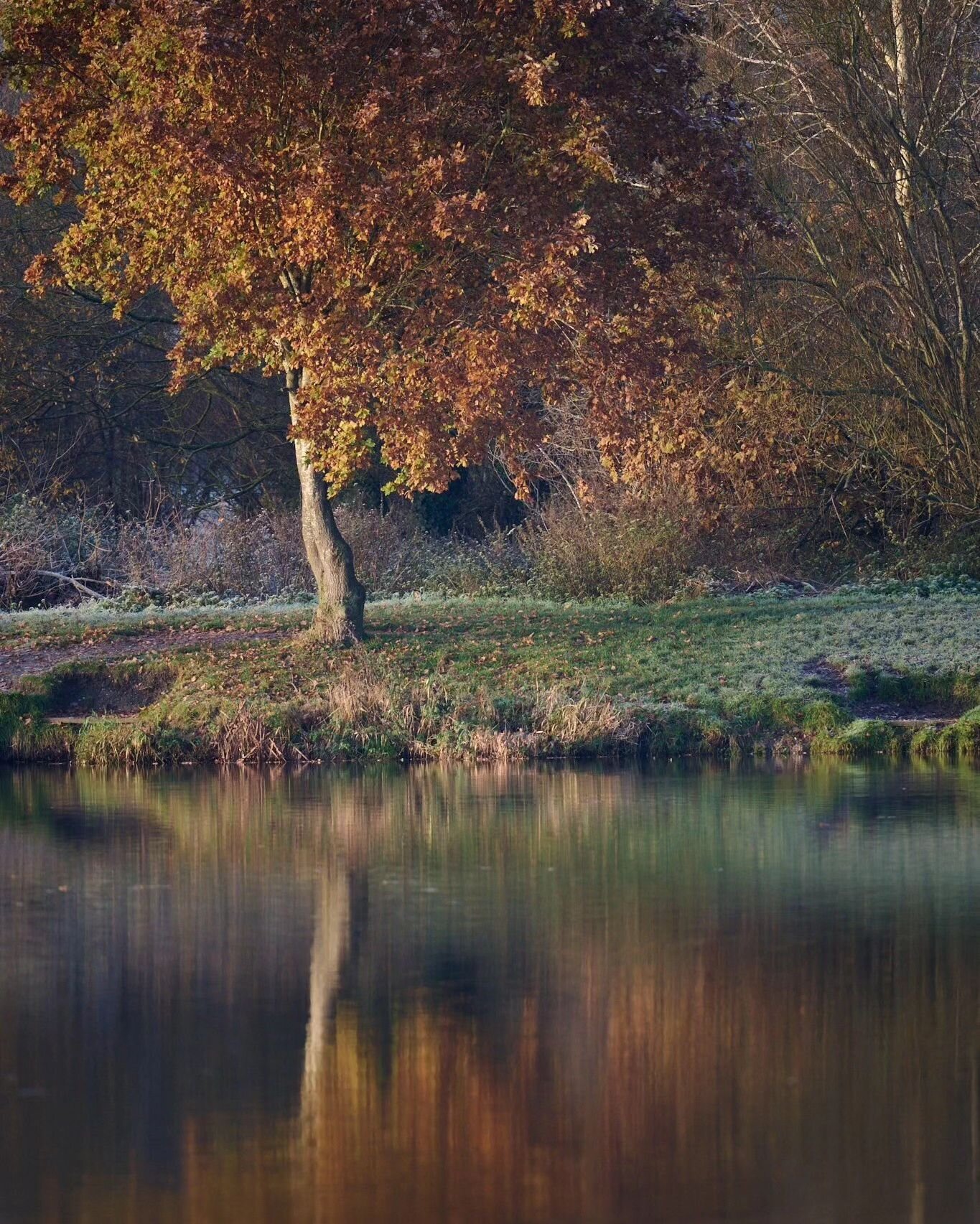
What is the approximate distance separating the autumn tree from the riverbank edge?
291cm

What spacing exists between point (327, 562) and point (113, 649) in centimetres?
281

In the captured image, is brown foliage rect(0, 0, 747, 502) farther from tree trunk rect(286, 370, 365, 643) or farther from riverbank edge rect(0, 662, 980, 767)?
riverbank edge rect(0, 662, 980, 767)

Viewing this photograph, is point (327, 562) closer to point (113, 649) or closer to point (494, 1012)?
point (113, 649)

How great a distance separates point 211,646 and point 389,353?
3.98 metres

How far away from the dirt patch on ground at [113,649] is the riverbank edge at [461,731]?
137cm

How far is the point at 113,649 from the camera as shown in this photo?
79.8 ft

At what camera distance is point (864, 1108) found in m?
8.37

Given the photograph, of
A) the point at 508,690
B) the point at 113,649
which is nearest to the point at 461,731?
the point at 508,690

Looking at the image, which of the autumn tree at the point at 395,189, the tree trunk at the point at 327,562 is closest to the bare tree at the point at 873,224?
the autumn tree at the point at 395,189

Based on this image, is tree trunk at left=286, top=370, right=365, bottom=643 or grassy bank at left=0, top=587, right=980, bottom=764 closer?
grassy bank at left=0, top=587, right=980, bottom=764

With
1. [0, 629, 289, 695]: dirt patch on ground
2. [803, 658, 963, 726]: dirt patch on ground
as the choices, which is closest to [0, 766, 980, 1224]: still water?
[803, 658, 963, 726]: dirt patch on ground

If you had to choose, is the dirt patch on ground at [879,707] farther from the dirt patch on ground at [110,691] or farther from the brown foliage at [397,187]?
the dirt patch on ground at [110,691]

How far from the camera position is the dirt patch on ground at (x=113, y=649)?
911 inches

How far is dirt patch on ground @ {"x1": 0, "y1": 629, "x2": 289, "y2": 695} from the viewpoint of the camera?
23141mm
